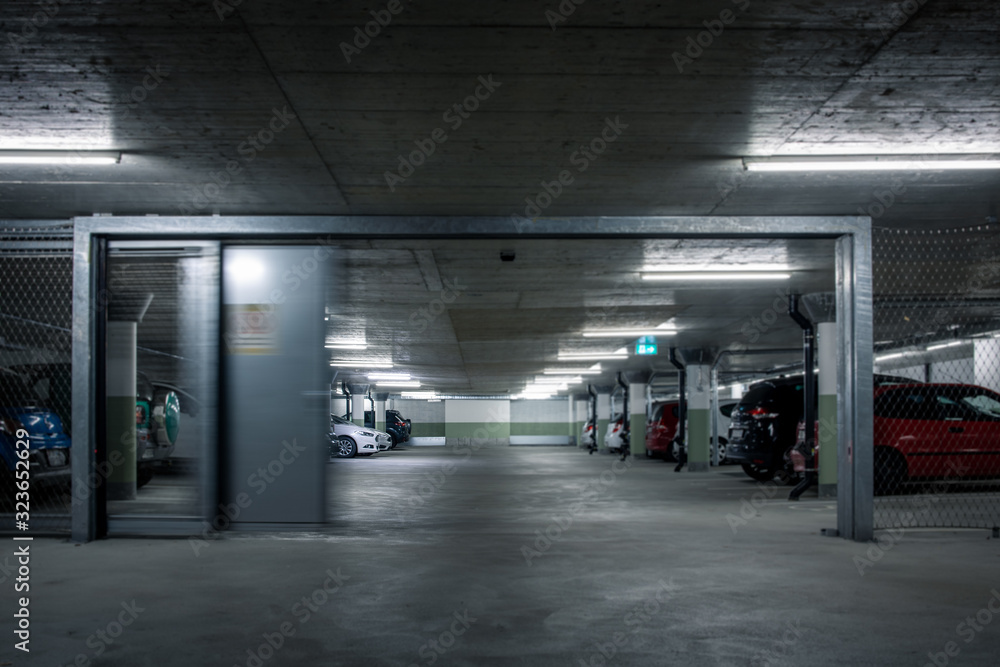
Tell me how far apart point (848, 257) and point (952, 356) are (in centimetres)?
1725

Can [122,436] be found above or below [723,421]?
above

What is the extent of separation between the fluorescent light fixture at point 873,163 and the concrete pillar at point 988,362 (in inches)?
465

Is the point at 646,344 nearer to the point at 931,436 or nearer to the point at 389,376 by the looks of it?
the point at 931,436

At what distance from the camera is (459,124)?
6.03 m

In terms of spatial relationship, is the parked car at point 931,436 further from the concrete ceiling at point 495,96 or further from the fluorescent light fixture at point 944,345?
the fluorescent light fixture at point 944,345

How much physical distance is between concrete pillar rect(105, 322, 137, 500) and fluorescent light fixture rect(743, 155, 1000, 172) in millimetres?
7021

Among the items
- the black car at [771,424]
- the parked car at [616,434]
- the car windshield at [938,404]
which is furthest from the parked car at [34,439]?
the parked car at [616,434]

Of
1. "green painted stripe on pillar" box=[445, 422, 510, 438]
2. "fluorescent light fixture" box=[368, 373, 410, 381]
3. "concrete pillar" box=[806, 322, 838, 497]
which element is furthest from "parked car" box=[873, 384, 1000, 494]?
"green painted stripe on pillar" box=[445, 422, 510, 438]

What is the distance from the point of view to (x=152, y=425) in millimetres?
11508

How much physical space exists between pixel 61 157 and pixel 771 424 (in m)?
10.8

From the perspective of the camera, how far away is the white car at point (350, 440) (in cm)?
2628

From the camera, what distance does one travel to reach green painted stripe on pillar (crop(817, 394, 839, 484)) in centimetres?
1140

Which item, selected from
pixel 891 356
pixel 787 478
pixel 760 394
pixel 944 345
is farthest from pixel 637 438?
pixel 760 394

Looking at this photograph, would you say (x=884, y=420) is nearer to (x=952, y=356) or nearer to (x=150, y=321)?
(x=952, y=356)
